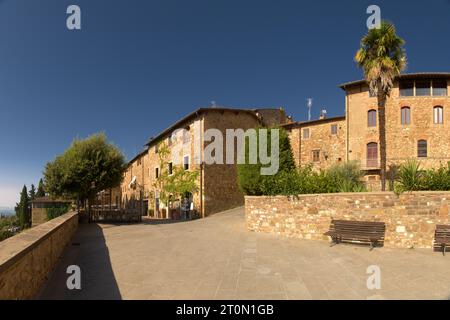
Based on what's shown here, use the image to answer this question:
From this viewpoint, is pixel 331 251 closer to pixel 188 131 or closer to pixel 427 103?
pixel 188 131

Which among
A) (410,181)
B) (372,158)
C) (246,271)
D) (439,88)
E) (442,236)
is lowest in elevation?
(246,271)

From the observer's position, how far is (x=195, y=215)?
21.2 meters

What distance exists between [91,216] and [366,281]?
17.5 metres

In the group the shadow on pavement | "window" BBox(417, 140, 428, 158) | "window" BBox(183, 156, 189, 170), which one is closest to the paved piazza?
the shadow on pavement

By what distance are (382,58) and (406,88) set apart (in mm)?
15170

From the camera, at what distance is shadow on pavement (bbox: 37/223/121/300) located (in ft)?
16.6

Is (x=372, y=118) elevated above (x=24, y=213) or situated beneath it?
elevated above

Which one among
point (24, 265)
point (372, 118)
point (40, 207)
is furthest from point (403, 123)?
point (40, 207)

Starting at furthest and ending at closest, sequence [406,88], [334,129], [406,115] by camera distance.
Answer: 1. [334,129]
2. [406,88]
3. [406,115]

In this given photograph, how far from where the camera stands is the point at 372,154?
2550cm

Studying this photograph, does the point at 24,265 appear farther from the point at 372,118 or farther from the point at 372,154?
the point at 372,118

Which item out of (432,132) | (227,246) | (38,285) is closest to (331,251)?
(227,246)

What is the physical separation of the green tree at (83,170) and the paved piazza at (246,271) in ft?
27.5

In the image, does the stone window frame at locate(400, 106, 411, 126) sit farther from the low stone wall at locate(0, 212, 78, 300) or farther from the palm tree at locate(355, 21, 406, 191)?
the low stone wall at locate(0, 212, 78, 300)
